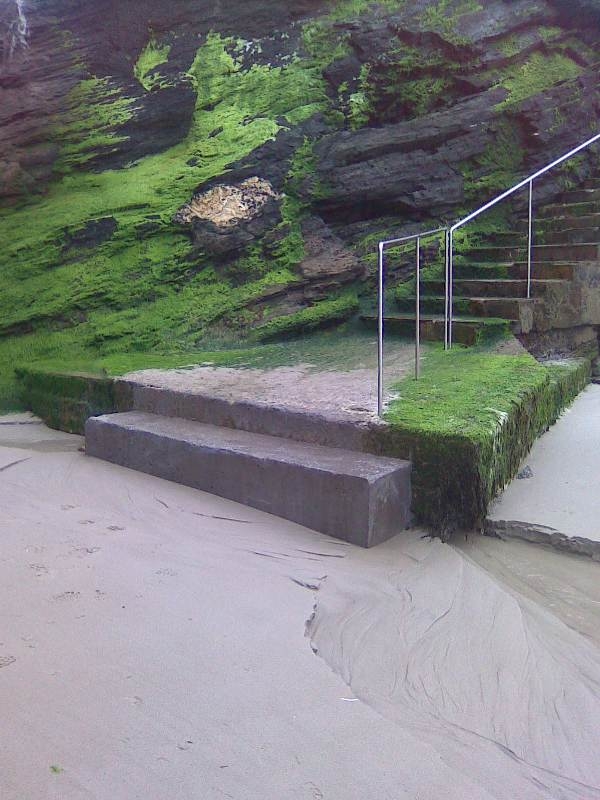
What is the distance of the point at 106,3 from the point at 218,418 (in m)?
4.94

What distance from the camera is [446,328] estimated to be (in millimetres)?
5191

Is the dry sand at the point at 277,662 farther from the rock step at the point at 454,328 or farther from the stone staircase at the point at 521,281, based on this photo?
the stone staircase at the point at 521,281

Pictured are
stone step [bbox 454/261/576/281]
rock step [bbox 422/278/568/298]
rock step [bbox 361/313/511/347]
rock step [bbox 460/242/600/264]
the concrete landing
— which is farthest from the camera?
rock step [bbox 460/242/600/264]

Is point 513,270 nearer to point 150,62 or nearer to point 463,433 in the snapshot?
point 463,433

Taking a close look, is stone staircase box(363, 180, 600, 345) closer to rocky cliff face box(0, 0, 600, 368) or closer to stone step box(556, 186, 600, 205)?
stone step box(556, 186, 600, 205)

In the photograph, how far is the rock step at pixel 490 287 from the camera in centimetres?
577

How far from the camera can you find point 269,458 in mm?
3348

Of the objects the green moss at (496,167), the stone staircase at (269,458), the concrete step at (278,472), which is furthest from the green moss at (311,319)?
the concrete step at (278,472)

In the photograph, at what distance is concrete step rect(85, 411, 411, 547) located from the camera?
3.08 m

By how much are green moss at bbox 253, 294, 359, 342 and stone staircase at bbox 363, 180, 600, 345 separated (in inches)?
8.0

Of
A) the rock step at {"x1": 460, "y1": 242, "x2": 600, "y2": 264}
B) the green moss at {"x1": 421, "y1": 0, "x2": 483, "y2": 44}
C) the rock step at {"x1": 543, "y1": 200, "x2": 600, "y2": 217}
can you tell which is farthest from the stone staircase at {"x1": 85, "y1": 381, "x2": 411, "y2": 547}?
the green moss at {"x1": 421, "y1": 0, "x2": 483, "y2": 44}

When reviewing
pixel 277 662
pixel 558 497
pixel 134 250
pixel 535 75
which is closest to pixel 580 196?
pixel 535 75

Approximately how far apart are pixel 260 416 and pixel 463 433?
118cm

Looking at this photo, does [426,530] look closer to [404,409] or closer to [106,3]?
[404,409]
